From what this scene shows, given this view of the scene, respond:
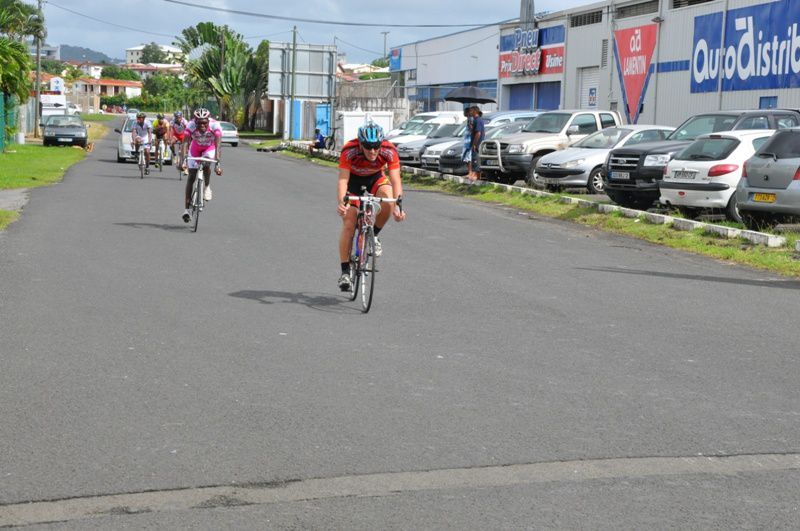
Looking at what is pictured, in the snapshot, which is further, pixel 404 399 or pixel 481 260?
pixel 481 260

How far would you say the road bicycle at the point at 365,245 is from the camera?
10195 mm

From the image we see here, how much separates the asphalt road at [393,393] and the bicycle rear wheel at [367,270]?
150 mm

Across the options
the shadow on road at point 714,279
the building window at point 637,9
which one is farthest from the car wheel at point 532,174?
the building window at point 637,9

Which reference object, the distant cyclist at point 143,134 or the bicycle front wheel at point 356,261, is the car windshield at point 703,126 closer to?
the bicycle front wheel at point 356,261

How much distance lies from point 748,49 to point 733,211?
1844 centimetres

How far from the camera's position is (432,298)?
36.4ft

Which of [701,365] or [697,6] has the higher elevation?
[697,6]

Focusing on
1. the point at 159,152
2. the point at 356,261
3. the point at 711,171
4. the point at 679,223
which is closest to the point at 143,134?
the point at 159,152

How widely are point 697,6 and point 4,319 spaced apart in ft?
108

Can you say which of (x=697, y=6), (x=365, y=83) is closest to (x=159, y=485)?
(x=697, y=6)

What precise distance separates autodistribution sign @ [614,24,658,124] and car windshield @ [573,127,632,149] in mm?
16196

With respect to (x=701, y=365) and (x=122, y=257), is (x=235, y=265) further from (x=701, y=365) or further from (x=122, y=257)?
(x=701, y=365)

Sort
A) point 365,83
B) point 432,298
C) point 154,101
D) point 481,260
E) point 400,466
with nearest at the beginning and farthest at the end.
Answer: point 400,466 < point 432,298 < point 481,260 < point 365,83 < point 154,101

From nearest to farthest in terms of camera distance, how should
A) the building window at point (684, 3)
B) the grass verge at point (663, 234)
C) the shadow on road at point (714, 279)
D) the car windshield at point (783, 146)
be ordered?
the shadow on road at point (714, 279) < the grass verge at point (663, 234) < the car windshield at point (783, 146) < the building window at point (684, 3)
